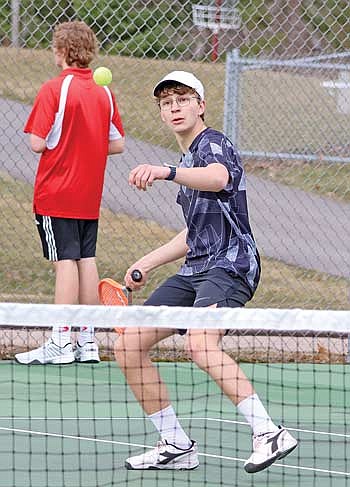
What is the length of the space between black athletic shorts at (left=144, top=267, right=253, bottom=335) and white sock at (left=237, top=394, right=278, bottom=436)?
0.38 meters

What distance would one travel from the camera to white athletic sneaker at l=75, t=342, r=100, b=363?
7.44 meters

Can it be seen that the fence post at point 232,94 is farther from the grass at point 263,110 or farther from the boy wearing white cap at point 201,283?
the boy wearing white cap at point 201,283

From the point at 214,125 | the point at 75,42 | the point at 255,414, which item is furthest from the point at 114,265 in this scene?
the point at 255,414

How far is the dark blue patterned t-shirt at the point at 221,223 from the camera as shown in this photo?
17.4ft

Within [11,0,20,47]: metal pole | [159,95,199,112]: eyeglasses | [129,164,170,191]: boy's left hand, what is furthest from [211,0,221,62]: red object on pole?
[129,164,170,191]: boy's left hand

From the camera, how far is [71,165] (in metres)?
7.25

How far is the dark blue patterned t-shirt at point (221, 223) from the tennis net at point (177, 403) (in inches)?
14.8

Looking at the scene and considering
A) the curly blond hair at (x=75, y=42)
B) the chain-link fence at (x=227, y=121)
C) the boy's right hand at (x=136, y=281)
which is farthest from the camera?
the chain-link fence at (x=227, y=121)

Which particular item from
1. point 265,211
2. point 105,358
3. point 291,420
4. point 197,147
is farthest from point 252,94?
point 197,147

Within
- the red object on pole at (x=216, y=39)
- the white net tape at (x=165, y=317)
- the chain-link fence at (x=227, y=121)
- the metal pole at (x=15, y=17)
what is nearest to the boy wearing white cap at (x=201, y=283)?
the white net tape at (x=165, y=317)

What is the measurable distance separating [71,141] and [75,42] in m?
0.54

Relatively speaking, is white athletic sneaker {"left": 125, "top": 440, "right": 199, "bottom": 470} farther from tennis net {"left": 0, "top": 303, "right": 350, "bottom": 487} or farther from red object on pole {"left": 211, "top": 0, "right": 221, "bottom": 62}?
red object on pole {"left": 211, "top": 0, "right": 221, "bottom": 62}

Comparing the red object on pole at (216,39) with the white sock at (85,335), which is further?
the red object on pole at (216,39)

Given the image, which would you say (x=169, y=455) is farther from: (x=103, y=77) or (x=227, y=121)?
(x=227, y=121)
